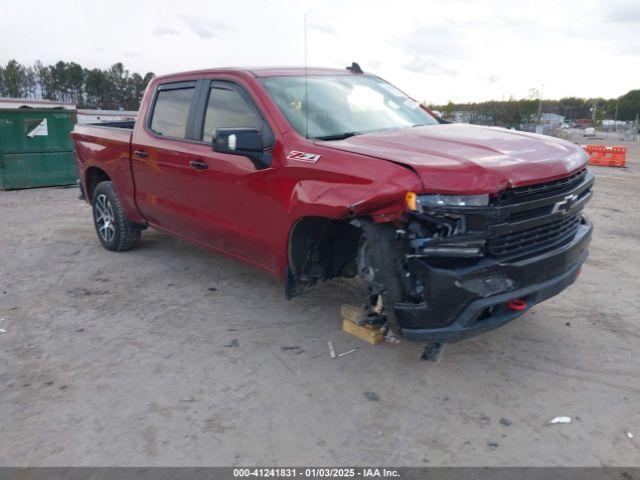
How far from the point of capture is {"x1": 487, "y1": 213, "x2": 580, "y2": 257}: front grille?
121 inches

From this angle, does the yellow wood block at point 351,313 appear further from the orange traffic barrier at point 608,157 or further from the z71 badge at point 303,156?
the orange traffic barrier at point 608,157

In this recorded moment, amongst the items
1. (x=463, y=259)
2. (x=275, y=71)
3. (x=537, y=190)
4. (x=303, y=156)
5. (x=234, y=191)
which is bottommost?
(x=463, y=259)

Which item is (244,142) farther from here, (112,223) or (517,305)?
(112,223)

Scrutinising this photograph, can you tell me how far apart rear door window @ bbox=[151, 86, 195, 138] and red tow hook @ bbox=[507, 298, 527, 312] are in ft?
10.0

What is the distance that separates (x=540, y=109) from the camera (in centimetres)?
4209

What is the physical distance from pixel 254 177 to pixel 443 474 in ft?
7.67

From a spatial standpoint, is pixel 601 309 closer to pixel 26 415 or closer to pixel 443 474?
pixel 443 474

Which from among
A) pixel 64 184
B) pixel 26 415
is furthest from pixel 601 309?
pixel 64 184

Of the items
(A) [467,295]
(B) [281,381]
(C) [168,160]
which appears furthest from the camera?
(C) [168,160]

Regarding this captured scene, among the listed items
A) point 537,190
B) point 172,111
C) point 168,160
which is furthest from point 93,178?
point 537,190

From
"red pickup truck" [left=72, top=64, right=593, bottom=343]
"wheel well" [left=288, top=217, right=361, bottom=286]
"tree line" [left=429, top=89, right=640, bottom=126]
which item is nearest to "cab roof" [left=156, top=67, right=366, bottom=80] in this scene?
"red pickup truck" [left=72, top=64, right=593, bottom=343]

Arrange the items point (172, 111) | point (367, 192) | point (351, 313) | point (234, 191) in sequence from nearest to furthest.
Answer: point (367, 192), point (351, 313), point (234, 191), point (172, 111)

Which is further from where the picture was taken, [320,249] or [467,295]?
[320,249]

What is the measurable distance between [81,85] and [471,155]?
200 feet
